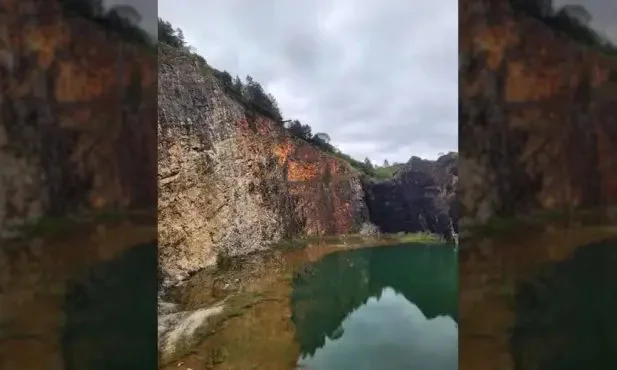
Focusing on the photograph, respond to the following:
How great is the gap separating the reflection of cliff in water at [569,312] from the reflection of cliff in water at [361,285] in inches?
160

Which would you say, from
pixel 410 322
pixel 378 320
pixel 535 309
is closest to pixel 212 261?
pixel 378 320

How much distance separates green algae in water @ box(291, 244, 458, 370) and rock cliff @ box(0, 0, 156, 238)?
4836 millimetres

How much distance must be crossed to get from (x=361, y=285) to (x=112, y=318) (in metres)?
11.6

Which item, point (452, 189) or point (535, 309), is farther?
point (452, 189)

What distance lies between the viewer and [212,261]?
1091 centimetres

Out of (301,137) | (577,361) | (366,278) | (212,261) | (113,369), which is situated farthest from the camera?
(301,137)

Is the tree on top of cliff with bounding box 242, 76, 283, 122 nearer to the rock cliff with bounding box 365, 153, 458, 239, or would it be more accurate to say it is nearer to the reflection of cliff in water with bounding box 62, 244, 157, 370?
the rock cliff with bounding box 365, 153, 458, 239

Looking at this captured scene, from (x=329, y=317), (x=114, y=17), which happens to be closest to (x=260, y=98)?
(x=329, y=317)

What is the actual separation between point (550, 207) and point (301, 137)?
18105 millimetres

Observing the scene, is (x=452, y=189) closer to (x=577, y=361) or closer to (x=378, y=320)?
(x=378, y=320)

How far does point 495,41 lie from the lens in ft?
6.02

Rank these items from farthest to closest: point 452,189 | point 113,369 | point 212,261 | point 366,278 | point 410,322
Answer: point 452,189 → point 366,278 → point 212,261 → point 410,322 → point 113,369

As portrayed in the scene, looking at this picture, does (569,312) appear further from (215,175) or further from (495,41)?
(215,175)

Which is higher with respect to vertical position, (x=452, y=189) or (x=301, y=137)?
(x=301, y=137)
